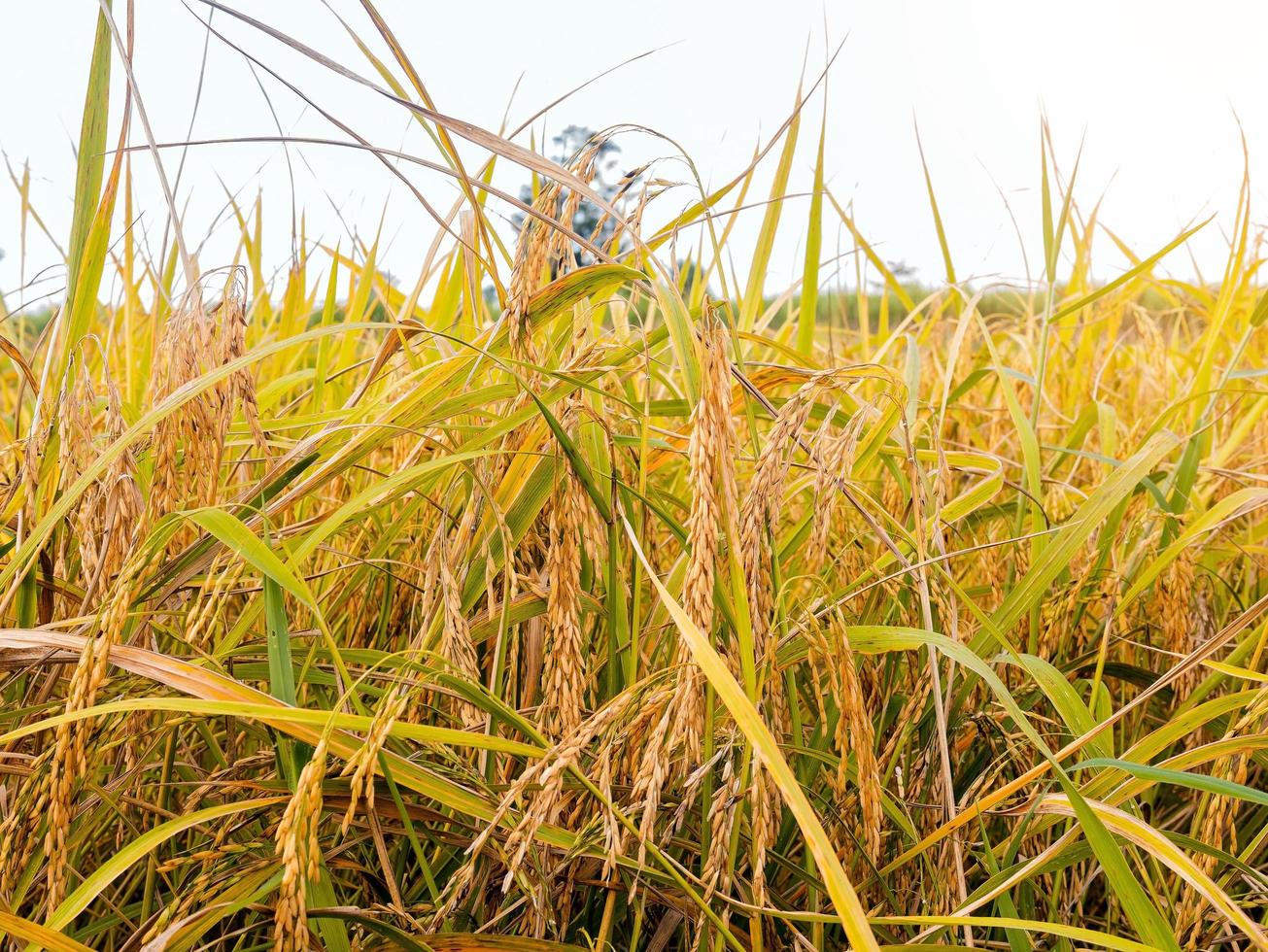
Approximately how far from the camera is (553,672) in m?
0.75

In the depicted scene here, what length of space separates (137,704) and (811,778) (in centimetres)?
62

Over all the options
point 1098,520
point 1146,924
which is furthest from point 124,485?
point 1098,520

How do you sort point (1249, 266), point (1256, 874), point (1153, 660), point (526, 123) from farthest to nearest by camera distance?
point (1249, 266) → point (1153, 660) → point (526, 123) → point (1256, 874)

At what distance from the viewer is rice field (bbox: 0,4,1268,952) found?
2.11ft

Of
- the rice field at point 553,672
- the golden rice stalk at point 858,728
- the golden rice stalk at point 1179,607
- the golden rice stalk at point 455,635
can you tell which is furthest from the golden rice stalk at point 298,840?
the golden rice stalk at point 1179,607

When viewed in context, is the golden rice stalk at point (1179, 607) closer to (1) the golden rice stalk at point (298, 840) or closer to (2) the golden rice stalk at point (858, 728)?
(2) the golden rice stalk at point (858, 728)

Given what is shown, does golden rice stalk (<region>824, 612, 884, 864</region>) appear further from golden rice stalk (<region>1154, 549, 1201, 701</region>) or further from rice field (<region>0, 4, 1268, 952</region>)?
golden rice stalk (<region>1154, 549, 1201, 701</region>)

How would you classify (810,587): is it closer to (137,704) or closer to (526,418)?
(526,418)

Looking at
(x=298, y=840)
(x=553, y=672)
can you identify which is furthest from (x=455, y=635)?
(x=298, y=840)

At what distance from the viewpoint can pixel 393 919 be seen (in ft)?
2.60

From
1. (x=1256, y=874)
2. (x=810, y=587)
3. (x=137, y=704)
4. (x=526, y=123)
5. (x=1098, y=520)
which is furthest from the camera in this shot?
(x=810, y=587)

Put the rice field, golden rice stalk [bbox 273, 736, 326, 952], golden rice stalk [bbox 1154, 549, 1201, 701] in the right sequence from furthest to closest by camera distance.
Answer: golden rice stalk [bbox 1154, 549, 1201, 701], the rice field, golden rice stalk [bbox 273, 736, 326, 952]

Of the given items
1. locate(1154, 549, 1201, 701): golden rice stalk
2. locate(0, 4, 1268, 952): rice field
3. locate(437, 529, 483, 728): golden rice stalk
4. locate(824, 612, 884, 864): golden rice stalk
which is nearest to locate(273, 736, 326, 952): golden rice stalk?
locate(0, 4, 1268, 952): rice field

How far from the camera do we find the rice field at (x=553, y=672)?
643 mm
